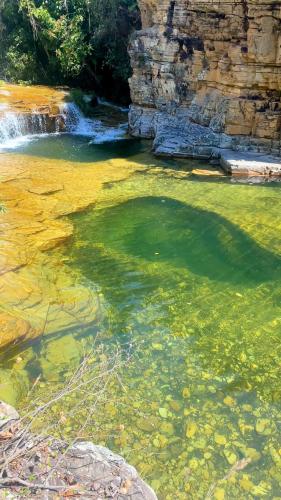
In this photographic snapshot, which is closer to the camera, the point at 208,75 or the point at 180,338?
the point at 180,338

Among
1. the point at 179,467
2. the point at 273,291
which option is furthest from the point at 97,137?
the point at 179,467

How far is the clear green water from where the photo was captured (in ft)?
12.7

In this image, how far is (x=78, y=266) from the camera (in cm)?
695

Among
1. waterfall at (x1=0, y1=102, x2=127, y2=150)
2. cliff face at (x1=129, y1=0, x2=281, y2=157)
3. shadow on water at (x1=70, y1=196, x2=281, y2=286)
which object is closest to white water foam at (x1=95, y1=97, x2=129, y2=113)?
waterfall at (x1=0, y1=102, x2=127, y2=150)

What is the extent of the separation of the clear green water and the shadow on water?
2 cm

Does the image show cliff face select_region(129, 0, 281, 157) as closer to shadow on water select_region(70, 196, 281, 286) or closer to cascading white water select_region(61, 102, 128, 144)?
cascading white water select_region(61, 102, 128, 144)

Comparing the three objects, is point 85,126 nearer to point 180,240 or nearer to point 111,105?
point 111,105

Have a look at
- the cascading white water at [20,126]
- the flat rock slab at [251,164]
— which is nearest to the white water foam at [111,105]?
A: the cascading white water at [20,126]

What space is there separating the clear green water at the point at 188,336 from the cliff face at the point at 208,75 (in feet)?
10.6

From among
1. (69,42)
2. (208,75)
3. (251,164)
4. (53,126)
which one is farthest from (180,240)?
(69,42)

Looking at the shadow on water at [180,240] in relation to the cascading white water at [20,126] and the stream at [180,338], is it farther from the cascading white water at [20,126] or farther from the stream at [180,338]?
the cascading white water at [20,126]

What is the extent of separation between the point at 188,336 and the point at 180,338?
0.35ft

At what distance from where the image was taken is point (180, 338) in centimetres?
536

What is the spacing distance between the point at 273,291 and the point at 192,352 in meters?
1.85
